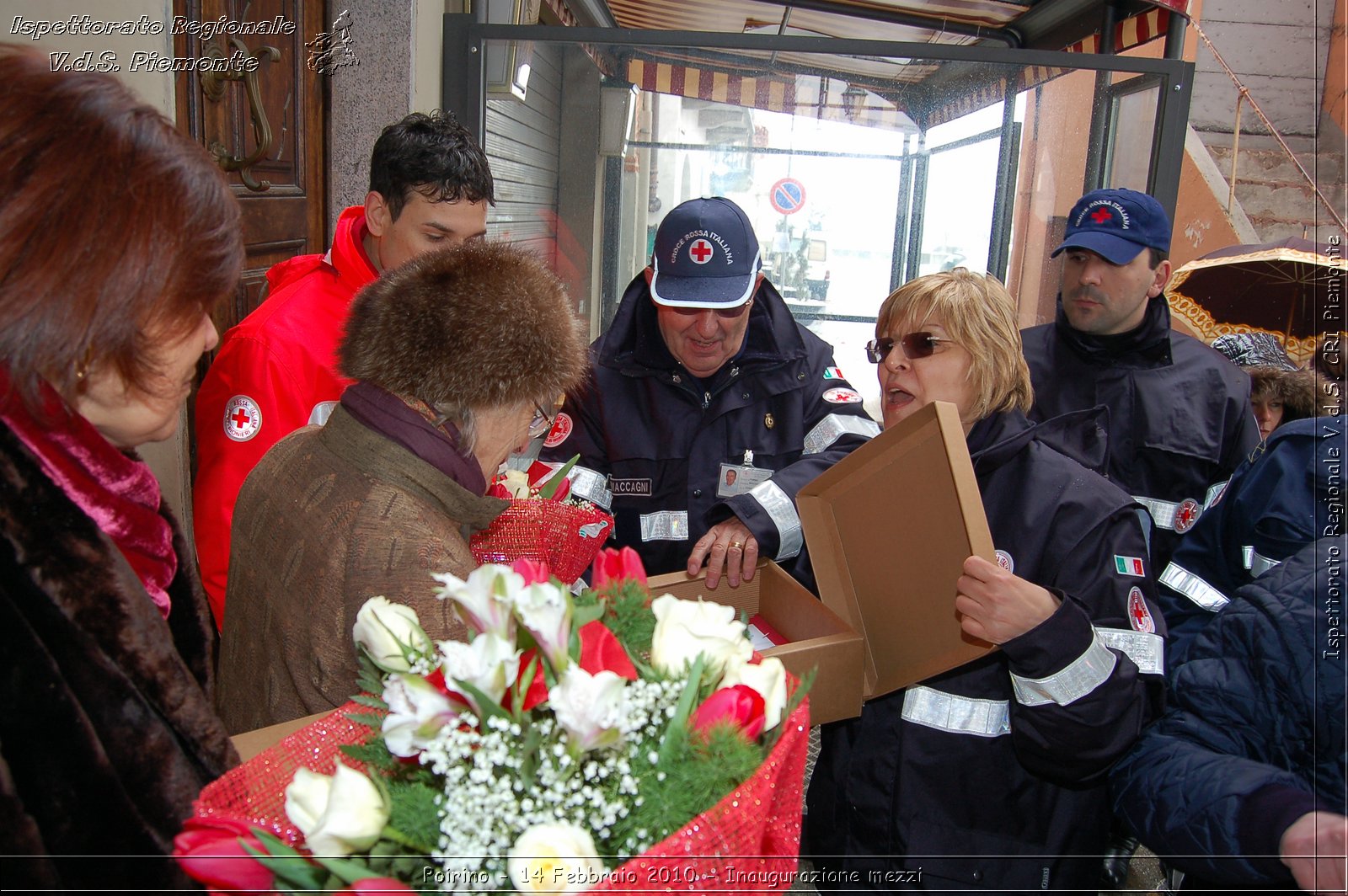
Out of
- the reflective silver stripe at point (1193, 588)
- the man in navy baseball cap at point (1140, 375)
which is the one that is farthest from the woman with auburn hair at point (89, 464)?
the man in navy baseball cap at point (1140, 375)

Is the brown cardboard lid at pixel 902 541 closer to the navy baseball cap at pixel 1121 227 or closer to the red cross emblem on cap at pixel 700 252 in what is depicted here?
the red cross emblem on cap at pixel 700 252

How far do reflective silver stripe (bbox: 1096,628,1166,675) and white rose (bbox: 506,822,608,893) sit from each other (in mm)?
1256

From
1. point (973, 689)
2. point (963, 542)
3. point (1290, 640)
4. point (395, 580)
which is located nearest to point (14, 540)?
point (395, 580)

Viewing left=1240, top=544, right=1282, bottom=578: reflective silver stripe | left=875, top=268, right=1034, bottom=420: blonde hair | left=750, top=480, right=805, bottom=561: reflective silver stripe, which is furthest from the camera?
left=750, top=480, right=805, bottom=561: reflective silver stripe

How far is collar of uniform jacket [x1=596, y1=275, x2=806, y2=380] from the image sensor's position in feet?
9.37

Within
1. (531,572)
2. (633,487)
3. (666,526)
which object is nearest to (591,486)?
(633,487)

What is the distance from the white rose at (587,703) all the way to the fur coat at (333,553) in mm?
542

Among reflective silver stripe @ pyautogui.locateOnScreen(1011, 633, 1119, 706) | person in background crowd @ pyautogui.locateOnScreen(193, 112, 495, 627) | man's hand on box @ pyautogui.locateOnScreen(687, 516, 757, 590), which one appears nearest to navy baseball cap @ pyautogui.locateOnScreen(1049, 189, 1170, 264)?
man's hand on box @ pyautogui.locateOnScreen(687, 516, 757, 590)

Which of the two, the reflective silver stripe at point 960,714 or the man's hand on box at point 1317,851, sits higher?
the man's hand on box at point 1317,851

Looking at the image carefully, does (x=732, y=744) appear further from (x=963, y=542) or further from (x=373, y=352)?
(x=373, y=352)

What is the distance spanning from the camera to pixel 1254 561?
81.1 inches

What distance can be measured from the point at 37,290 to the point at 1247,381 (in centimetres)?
359

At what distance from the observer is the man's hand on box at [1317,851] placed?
1.20m

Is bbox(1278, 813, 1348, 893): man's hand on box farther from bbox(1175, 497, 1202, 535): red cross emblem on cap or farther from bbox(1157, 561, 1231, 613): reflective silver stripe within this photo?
bbox(1175, 497, 1202, 535): red cross emblem on cap
